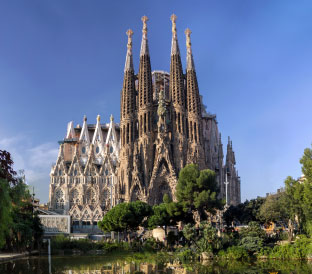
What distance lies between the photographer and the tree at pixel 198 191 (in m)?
36.3

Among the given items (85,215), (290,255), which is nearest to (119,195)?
(85,215)

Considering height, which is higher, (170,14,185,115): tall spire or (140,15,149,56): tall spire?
(140,15,149,56): tall spire

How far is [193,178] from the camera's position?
37750mm

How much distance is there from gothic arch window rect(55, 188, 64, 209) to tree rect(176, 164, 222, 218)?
33508 millimetres

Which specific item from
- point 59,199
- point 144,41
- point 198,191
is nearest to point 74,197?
point 59,199

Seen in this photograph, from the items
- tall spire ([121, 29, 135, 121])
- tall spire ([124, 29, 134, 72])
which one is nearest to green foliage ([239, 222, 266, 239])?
tall spire ([121, 29, 135, 121])

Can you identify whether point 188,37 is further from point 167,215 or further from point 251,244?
point 251,244

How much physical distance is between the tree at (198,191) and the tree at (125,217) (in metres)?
3.92

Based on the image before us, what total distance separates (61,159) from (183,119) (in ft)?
74.6

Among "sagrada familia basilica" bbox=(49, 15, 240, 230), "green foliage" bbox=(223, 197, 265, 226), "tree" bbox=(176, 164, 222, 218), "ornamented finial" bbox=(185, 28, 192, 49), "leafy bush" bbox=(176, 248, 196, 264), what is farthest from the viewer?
"ornamented finial" bbox=(185, 28, 192, 49)

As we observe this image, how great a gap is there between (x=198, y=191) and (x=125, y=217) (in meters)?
7.32

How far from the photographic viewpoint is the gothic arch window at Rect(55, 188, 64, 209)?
65.9 m

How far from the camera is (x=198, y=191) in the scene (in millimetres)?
37625

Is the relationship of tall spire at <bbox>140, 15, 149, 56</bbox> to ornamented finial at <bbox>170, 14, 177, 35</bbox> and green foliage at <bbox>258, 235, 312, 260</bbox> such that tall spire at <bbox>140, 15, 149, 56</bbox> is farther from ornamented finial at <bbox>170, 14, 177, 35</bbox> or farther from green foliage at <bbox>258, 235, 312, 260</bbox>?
green foliage at <bbox>258, 235, 312, 260</bbox>
